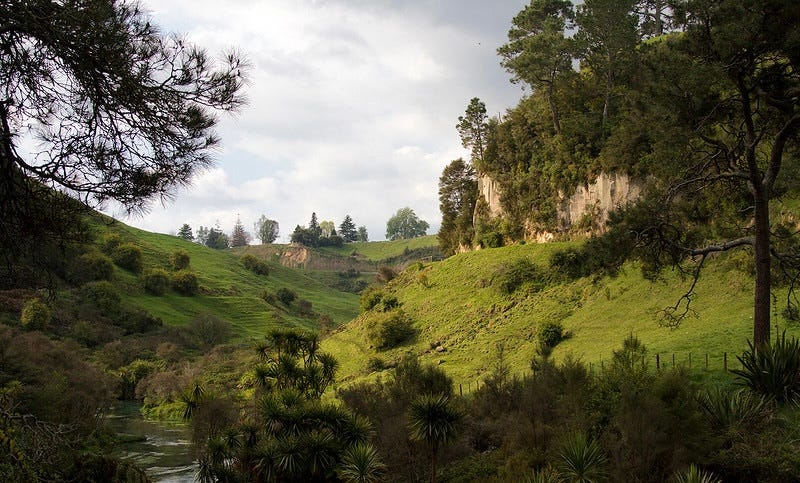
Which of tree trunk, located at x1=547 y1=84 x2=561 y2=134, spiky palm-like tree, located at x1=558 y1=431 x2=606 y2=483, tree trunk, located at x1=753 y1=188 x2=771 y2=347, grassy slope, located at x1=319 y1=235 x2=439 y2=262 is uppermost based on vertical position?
tree trunk, located at x1=547 y1=84 x2=561 y2=134

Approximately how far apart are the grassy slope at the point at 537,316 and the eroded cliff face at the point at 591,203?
109 inches

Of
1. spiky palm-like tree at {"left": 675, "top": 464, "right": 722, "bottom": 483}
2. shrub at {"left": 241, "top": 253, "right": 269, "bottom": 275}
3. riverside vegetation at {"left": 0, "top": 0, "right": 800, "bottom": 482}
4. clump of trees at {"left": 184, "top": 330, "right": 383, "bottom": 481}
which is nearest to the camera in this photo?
riverside vegetation at {"left": 0, "top": 0, "right": 800, "bottom": 482}

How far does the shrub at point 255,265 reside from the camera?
14362 centimetres

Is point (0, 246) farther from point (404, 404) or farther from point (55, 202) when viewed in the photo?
point (404, 404)

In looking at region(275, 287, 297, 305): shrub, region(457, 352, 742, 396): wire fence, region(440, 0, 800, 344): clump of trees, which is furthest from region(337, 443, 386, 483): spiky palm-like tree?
region(275, 287, 297, 305): shrub

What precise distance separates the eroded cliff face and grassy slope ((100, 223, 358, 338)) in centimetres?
6031

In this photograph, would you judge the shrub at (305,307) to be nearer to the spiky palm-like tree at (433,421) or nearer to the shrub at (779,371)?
the spiky palm-like tree at (433,421)

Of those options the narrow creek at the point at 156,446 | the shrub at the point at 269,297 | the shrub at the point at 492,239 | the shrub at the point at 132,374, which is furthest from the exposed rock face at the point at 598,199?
the shrub at the point at 269,297

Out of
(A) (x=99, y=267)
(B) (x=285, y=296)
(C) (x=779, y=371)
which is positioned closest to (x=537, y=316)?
(C) (x=779, y=371)

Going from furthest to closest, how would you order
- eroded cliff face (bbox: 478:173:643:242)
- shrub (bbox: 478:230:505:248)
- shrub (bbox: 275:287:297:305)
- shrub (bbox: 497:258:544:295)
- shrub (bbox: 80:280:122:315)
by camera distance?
shrub (bbox: 275:287:297:305) < shrub (bbox: 80:280:122:315) < shrub (bbox: 478:230:505:248) < shrub (bbox: 497:258:544:295) < eroded cliff face (bbox: 478:173:643:242)

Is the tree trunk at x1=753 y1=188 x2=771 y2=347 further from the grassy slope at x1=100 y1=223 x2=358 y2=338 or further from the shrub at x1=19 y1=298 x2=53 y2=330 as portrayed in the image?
the grassy slope at x1=100 y1=223 x2=358 y2=338

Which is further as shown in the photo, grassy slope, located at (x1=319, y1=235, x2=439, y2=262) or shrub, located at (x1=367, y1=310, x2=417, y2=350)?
grassy slope, located at (x1=319, y1=235, x2=439, y2=262)

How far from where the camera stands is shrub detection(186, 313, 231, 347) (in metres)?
86.7

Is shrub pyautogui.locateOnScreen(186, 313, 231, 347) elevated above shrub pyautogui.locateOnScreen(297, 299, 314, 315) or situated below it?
below
